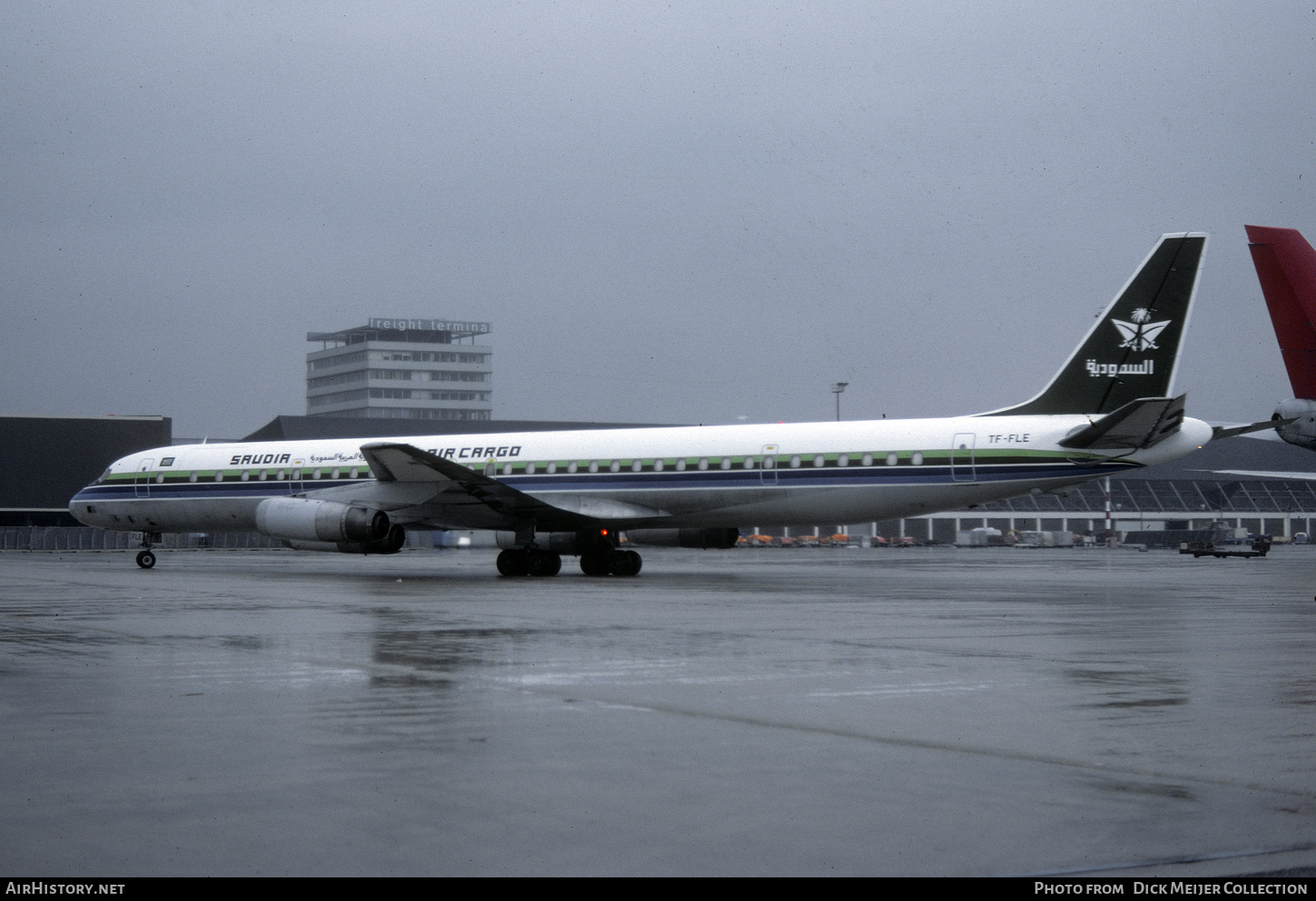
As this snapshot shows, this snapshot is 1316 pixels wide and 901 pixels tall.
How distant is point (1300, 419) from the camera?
2698 centimetres

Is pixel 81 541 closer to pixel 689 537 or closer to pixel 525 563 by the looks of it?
pixel 525 563

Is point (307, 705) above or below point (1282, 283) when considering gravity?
below

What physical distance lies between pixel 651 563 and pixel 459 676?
31773 millimetres

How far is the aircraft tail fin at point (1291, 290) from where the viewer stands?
28.5 metres

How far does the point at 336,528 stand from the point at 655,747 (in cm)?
2326

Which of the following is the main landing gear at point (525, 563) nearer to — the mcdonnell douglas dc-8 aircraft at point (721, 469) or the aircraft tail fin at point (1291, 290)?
the mcdonnell douglas dc-8 aircraft at point (721, 469)

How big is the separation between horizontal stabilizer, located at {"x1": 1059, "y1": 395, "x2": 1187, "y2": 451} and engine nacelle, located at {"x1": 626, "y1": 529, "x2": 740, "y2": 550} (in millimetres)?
8734

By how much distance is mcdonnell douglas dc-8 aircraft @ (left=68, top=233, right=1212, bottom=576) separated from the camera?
2714 centimetres

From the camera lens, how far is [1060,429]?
27.3 metres

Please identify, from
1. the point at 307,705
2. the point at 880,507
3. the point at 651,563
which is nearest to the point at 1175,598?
the point at 880,507

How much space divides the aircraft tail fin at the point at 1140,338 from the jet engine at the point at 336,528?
14345mm

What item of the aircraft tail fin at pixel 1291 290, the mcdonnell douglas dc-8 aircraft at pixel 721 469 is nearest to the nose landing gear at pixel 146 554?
the mcdonnell douglas dc-8 aircraft at pixel 721 469

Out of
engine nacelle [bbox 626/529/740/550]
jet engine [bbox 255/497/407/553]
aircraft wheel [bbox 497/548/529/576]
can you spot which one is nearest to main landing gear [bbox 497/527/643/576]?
aircraft wheel [bbox 497/548/529/576]

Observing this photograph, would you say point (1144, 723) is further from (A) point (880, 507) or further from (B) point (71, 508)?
(B) point (71, 508)
